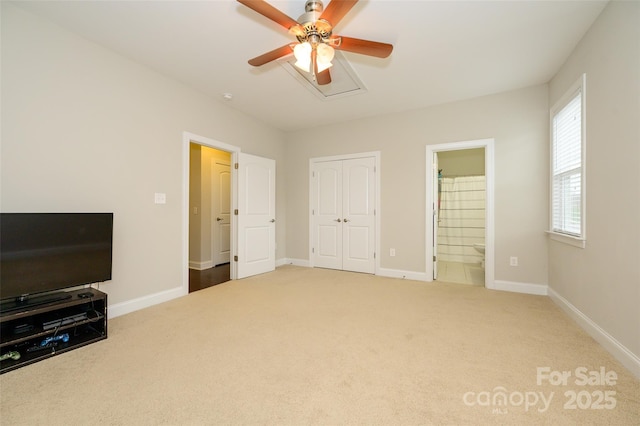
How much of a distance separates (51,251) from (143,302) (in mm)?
1086

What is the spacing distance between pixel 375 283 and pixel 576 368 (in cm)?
230

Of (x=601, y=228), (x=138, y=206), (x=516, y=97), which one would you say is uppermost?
(x=516, y=97)

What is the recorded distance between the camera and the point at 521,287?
11.4 feet

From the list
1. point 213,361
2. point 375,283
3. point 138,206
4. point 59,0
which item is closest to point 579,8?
point 375,283

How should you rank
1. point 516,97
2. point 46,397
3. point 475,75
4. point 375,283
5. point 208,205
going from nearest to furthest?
point 46,397, point 475,75, point 516,97, point 375,283, point 208,205

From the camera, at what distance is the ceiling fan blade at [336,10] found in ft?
5.29

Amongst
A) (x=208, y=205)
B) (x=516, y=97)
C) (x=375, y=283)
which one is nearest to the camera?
(x=516, y=97)

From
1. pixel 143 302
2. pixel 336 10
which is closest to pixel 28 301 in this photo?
pixel 143 302

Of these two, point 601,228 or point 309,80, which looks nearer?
point 601,228

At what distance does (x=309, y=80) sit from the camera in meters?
3.21

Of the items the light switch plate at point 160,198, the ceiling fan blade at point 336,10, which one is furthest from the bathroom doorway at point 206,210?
the ceiling fan blade at point 336,10

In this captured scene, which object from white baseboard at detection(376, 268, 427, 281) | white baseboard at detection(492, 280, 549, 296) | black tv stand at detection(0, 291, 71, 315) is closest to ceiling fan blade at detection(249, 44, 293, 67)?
black tv stand at detection(0, 291, 71, 315)

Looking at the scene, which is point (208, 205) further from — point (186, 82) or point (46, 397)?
point (46, 397)

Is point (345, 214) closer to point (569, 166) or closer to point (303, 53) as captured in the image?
point (569, 166)
